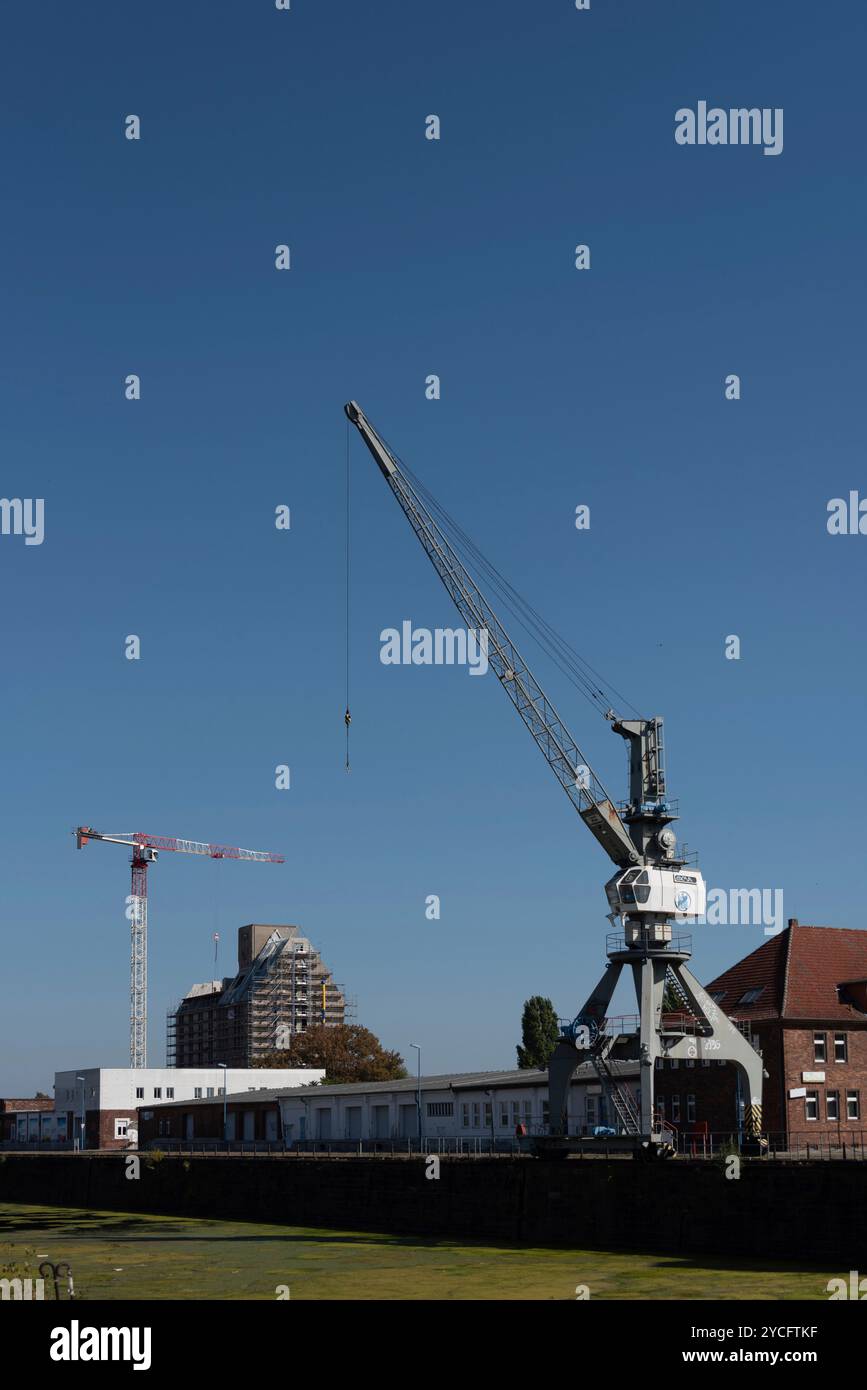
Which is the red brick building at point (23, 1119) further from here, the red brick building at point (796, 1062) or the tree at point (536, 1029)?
the red brick building at point (796, 1062)

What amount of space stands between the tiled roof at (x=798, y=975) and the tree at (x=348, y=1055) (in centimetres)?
7606

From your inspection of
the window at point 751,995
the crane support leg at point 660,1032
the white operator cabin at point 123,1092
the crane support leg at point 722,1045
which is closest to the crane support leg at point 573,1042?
the crane support leg at point 660,1032

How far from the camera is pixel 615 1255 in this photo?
54.0 m

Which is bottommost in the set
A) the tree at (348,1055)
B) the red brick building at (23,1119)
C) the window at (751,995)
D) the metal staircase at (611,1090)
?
the red brick building at (23,1119)

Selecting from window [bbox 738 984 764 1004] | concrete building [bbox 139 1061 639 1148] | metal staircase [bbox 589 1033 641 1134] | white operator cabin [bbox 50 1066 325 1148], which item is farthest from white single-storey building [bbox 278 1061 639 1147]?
white operator cabin [bbox 50 1066 325 1148]

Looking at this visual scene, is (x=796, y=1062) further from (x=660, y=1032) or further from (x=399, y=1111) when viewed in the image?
(x=399, y=1111)

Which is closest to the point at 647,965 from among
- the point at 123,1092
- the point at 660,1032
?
the point at 660,1032

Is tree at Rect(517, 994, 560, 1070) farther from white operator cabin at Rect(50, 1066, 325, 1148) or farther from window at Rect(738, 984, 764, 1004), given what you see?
window at Rect(738, 984, 764, 1004)

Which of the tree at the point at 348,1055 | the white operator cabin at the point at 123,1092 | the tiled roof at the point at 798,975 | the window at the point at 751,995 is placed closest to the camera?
the tiled roof at the point at 798,975

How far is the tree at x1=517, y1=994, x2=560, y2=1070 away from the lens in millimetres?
142625

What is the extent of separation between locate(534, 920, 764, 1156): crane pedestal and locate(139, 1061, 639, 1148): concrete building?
5650 millimetres

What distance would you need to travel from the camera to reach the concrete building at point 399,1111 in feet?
264
